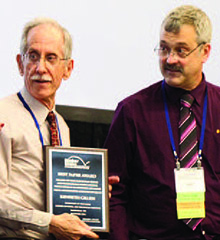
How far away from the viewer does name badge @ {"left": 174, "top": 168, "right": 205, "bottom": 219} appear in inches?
136

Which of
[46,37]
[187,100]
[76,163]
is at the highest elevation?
[46,37]

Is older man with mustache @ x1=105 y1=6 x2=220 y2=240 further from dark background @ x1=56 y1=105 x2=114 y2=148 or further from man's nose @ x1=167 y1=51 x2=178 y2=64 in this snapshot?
dark background @ x1=56 y1=105 x2=114 y2=148

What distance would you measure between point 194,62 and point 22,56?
92 cm

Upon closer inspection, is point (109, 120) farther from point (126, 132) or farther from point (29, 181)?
point (29, 181)

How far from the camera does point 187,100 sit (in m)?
3.65

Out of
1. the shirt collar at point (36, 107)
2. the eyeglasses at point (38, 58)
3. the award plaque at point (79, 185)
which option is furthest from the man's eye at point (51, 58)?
the award plaque at point (79, 185)

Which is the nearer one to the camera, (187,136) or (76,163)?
(76,163)

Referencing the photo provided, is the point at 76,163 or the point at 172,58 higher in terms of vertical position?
the point at 172,58

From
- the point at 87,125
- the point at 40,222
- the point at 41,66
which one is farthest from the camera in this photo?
the point at 87,125

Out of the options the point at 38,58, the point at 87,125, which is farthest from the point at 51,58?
the point at 87,125

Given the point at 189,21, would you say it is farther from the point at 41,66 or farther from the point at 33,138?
the point at 33,138

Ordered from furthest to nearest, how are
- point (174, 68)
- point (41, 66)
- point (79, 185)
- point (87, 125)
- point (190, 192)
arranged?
point (87, 125), point (174, 68), point (190, 192), point (41, 66), point (79, 185)

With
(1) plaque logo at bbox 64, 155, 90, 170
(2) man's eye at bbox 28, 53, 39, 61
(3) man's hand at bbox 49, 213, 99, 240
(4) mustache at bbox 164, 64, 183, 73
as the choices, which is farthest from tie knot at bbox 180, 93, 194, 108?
(3) man's hand at bbox 49, 213, 99, 240

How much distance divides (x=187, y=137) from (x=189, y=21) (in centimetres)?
62
